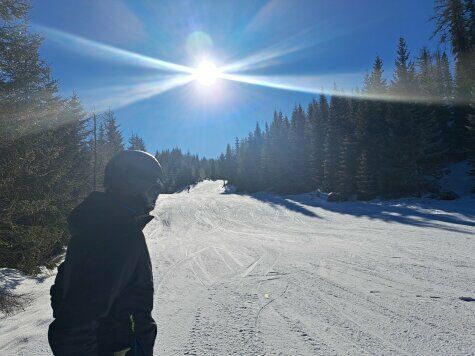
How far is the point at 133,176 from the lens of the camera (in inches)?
81.9

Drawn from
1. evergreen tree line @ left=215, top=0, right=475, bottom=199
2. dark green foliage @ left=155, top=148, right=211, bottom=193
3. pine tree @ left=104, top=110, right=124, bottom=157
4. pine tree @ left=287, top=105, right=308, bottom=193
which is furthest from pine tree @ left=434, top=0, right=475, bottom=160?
dark green foliage @ left=155, top=148, right=211, bottom=193

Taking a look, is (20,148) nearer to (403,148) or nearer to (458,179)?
(403,148)

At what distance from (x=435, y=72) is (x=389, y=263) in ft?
134

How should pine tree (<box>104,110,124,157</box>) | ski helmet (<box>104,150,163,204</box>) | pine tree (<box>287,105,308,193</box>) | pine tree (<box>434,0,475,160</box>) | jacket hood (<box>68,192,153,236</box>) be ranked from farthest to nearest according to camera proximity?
pine tree (<box>287,105,308,193</box>), pine tree (<box>104,110,124,157</box>), pine tree (<box>434,0,475,160</box>), ski helmet (<box>104,150,163,204</box>), jacket hood (<box>68,192,153,236</box>)

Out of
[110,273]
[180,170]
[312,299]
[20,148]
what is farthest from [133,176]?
[180,170]

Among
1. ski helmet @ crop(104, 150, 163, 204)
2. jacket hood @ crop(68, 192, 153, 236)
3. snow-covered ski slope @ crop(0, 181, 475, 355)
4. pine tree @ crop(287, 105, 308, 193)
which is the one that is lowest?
snow-covered ski slope @ crop(0, 181, 475, 355)

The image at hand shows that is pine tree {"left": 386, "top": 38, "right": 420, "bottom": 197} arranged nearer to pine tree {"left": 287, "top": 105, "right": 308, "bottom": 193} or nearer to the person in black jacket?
pine tree {"left": 287, "top": 105, "right": 308, "bottom": 193}

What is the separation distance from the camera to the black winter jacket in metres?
1.71

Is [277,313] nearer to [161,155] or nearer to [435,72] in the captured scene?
[435,72]

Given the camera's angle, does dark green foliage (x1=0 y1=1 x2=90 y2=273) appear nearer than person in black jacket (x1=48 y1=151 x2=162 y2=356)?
No

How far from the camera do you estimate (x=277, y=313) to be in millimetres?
5566

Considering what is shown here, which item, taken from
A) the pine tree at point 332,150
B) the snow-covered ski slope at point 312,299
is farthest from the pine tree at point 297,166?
the snow-covered ski slope at point 312,299

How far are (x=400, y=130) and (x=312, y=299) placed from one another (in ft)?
88.2

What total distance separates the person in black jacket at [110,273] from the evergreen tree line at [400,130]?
2883 centimetres
